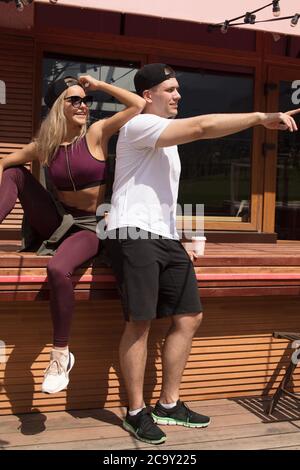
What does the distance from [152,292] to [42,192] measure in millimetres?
885

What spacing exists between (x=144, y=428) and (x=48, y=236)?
1.21 metres

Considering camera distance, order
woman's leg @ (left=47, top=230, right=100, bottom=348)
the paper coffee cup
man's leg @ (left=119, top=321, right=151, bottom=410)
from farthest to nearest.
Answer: the paper coffee cup, man's leg @ (left=119, top=321, right=151, bottom=410), woman's leg @ (left=47, top=230, right=100, bottom=348)

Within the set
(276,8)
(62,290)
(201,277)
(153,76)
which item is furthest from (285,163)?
(62,290)

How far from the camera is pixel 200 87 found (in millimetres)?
4785

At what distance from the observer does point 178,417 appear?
303 centimetres

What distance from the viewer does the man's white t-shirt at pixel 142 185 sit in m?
2.78

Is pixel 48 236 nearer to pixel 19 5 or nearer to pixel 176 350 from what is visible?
pixel 176 350

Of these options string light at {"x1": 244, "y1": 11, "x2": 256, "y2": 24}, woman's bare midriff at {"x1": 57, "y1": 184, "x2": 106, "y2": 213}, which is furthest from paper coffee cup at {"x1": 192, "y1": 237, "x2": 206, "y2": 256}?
string light at {"x1": 244, "y1": 11, "x2": 256, "y2": 24}

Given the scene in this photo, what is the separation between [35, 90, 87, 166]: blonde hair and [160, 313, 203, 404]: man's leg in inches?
44.5

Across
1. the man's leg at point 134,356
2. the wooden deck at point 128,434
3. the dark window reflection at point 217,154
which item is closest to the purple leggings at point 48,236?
the man's leg at point 134,356

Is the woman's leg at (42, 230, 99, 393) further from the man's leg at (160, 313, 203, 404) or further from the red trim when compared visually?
the man's leg at (160, 313, 203, 404)

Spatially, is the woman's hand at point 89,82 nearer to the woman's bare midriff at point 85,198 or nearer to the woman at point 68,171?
the woman at point 68,171

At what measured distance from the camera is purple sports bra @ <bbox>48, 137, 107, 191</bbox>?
303cm
